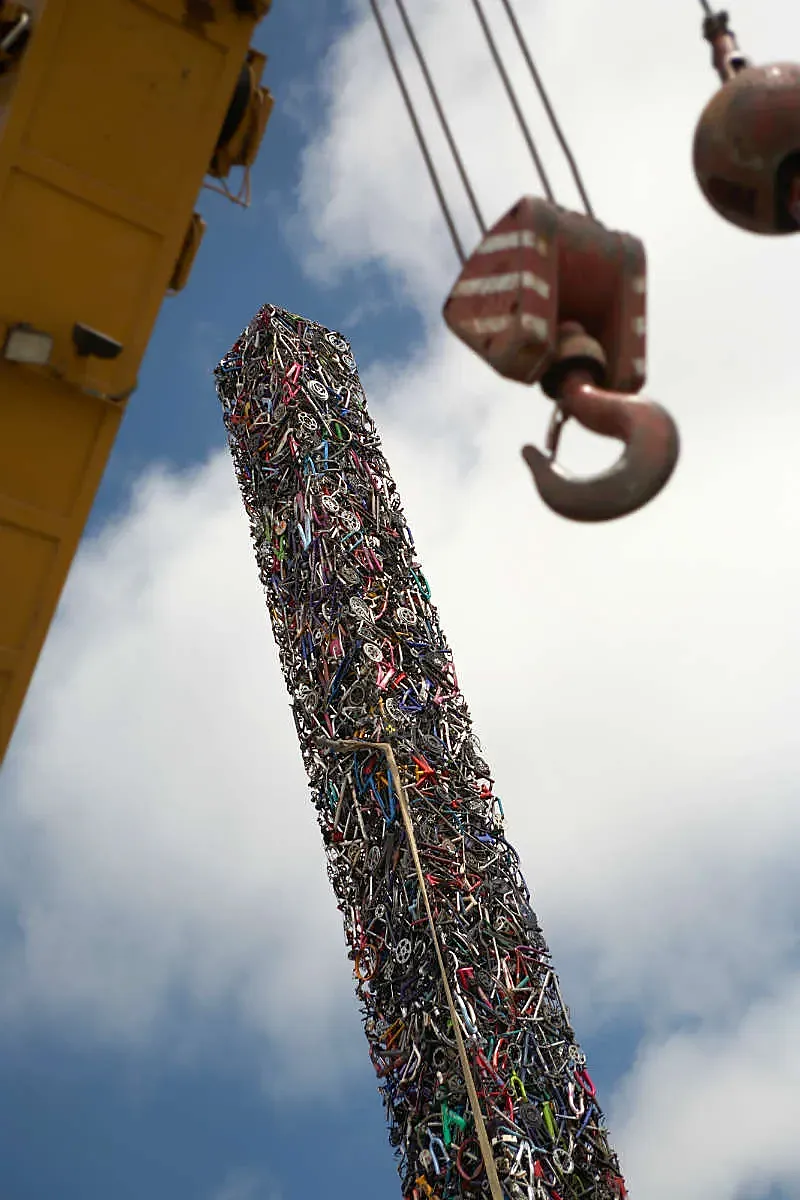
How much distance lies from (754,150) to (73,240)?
1786 mm

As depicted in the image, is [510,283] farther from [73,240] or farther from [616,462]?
[73,240]

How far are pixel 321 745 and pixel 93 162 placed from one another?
740cm

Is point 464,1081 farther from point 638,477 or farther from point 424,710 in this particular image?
point 638,477

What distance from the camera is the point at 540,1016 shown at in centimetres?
901

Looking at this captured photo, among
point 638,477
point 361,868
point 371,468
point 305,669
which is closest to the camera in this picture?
point 638,477

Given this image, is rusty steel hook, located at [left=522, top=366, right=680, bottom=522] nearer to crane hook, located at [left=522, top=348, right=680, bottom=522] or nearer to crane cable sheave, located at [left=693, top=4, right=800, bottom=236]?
crane hook, located at [left=522, top=348, right=680, bottom=522]

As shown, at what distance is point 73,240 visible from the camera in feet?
10.8

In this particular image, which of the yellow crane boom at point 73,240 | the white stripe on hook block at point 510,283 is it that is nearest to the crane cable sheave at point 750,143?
the white stripe on hook block at point 510,283

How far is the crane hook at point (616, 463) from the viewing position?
2.68 m

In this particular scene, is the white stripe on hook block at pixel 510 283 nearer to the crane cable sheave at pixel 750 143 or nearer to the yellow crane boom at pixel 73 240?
the crane cable sheave at pixel 750 143

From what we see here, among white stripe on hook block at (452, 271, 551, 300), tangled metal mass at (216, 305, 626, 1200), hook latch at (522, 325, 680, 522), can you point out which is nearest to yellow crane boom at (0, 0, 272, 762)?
white stripe on hook block at (452, 271, 551, 300)

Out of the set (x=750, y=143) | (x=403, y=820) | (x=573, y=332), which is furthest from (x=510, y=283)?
(x=403, y=820)

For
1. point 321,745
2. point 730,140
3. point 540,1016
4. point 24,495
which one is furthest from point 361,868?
point 730,140

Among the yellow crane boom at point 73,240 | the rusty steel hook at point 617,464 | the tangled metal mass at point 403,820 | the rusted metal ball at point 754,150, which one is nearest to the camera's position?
the rusty steel hook at point 617,464
